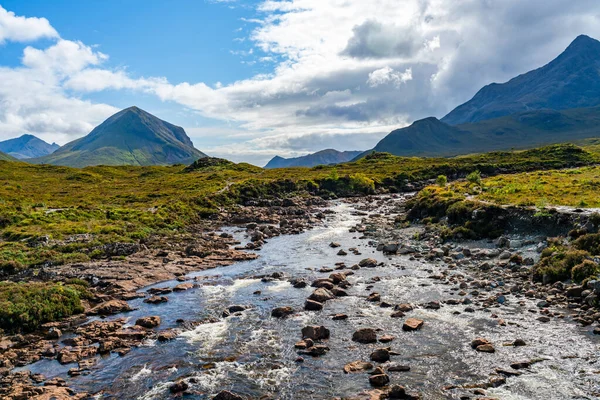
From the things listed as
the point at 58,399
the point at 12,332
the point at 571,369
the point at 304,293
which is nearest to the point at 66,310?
the point at 12,332

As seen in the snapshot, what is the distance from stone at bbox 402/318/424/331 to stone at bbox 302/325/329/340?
4832 mm

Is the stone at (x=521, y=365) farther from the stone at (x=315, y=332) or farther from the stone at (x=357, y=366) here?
the stone at (x=315, y=332)

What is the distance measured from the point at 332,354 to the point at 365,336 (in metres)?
2.50

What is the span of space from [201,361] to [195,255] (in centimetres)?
2538

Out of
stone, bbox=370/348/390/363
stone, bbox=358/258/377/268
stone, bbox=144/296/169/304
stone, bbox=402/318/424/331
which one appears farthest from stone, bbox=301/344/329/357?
stone, bbox=358/258/377/268

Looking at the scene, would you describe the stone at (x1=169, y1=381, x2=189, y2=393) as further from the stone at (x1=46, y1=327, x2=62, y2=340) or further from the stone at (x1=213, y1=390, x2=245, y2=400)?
the stone at (x1=46, y1=327, x2=62, y2=340)

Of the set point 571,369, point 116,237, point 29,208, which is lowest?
point 571,369

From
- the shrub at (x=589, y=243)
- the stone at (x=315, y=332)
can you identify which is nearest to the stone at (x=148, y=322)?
the stone at (x=315, y=332)

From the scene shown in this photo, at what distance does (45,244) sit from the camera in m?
42.9

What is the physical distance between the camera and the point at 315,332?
909 inches

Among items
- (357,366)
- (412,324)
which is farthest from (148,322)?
(412,324)

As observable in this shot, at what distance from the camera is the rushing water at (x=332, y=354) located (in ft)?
58.5

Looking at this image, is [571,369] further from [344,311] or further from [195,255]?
[195,255]

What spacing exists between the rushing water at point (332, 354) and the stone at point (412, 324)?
1.44 ft
